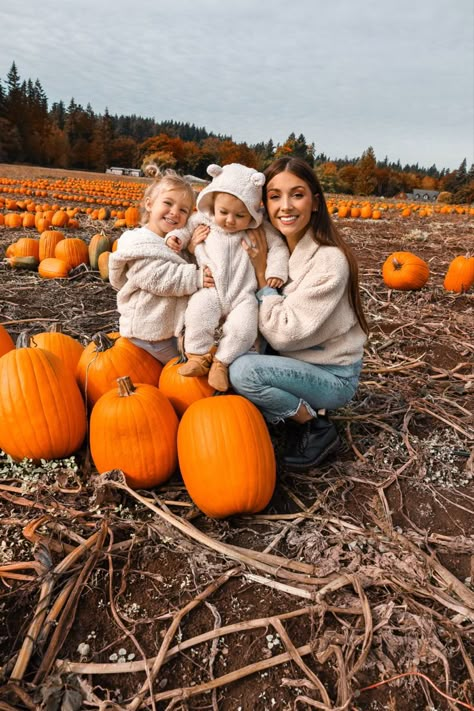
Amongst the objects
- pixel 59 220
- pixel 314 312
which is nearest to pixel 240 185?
pixel 314 312

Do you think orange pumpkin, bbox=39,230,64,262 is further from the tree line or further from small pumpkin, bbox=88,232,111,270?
the tree line

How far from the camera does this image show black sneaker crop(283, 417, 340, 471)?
2.83 meters

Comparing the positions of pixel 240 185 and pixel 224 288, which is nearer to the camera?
pixel 240 185

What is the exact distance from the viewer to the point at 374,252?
9.25 meters

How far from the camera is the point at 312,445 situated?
2844mm

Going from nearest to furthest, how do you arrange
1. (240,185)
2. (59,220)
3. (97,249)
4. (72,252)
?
(240,185) → (97,249) → (72,252) → (59,220)

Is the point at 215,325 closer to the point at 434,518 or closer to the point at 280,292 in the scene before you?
the point at 280,292

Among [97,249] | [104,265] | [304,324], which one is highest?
[304,324]

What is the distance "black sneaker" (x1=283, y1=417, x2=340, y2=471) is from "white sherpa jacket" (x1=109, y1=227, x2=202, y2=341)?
1.04 m

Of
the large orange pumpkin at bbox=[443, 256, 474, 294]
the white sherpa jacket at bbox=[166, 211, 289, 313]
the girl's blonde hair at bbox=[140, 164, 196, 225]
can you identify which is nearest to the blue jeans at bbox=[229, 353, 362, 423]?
the white sherpa jacket at bbox=[166, 211, 289, 313]

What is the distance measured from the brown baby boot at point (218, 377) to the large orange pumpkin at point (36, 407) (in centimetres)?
80

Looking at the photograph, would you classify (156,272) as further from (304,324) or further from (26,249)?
(26,249)

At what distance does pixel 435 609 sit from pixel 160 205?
254cm

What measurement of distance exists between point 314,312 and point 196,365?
0.75m
